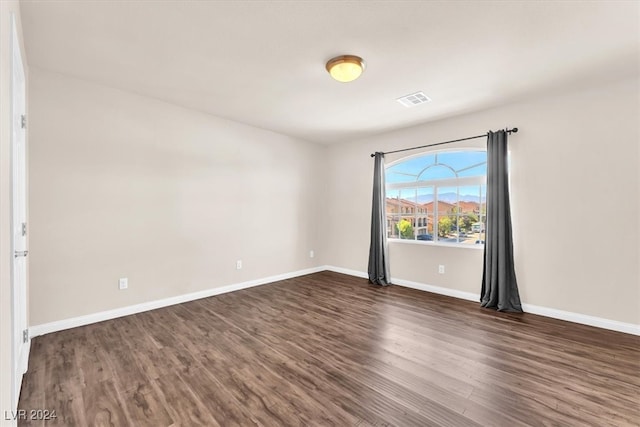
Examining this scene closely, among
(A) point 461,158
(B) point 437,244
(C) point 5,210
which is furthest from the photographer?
(B) point 437,244

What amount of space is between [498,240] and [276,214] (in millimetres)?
3401

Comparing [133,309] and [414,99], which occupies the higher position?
[414,99]

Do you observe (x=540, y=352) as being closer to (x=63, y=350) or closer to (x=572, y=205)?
(x=572, y=205)

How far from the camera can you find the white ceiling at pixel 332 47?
6.47 ft

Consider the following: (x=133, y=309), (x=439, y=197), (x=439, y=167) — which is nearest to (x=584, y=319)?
(x=439, y=197)

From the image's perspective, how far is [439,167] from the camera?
4.42m

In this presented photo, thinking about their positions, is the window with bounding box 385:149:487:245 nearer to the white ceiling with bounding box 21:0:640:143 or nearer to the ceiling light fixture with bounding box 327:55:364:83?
the white ceiling with bounding box 21:0:640:143

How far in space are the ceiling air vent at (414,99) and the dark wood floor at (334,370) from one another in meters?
2.63

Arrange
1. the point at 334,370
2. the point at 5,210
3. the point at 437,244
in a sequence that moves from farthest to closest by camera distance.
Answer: the point at 437,244
the point at 334,370
the point at 5,210

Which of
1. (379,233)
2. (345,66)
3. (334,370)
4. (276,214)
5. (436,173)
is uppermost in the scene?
(345,66)

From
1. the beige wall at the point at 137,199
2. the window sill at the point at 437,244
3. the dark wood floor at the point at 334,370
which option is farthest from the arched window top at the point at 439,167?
the beige wall at the point at 137,199

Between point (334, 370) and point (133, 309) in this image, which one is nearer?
point (334, 370)

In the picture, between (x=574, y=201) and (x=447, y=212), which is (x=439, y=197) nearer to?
(x=447, y=212)

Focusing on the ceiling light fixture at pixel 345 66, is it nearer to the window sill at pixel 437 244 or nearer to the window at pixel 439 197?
the window at pixel 439 197
